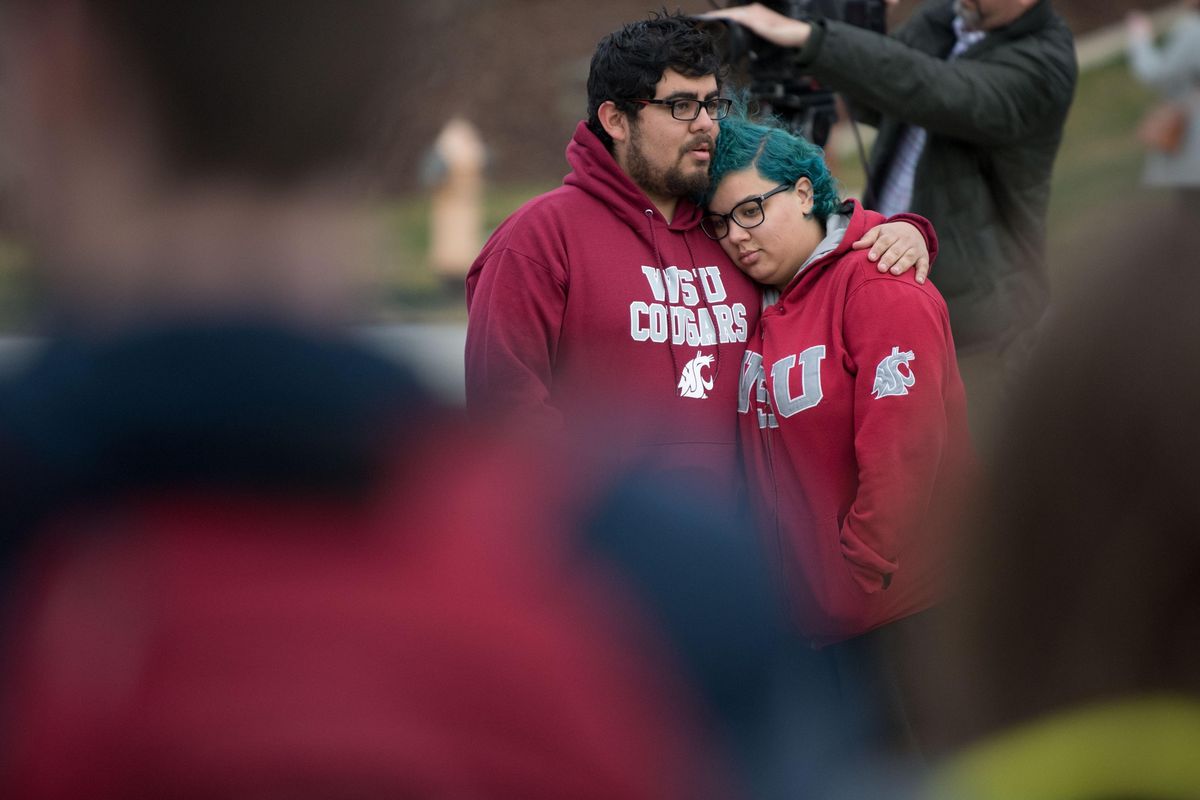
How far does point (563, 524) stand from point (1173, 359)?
40cm

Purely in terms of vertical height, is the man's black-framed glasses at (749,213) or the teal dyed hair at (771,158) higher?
the teal dyed hair at (771,158)

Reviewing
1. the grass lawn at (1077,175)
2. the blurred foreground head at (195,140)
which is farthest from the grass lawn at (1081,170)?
the blurred foreground head at (195,140)

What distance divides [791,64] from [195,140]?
297 cm

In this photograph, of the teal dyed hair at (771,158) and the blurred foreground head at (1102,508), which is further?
the teal dyed hair at (771,158)

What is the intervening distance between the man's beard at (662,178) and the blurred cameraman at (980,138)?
1.98 feet

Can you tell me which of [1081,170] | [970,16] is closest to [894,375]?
[970,16]

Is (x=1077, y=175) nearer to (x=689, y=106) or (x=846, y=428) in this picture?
(x=689, y=106)

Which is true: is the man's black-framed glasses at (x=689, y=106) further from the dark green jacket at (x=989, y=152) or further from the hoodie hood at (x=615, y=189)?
the dark green jacket at (x=989, y=152)

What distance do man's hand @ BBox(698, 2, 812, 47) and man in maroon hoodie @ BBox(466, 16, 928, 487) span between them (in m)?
0.38

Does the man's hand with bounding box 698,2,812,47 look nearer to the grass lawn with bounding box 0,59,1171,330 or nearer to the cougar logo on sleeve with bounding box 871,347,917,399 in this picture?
the cougar logo on sleeve with bounding box 871,347,917,399

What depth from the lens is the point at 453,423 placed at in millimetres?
897

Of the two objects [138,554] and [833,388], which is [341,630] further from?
[833,388]

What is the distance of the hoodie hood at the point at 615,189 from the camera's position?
2.97 meters

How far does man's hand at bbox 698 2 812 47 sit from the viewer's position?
134 inches
